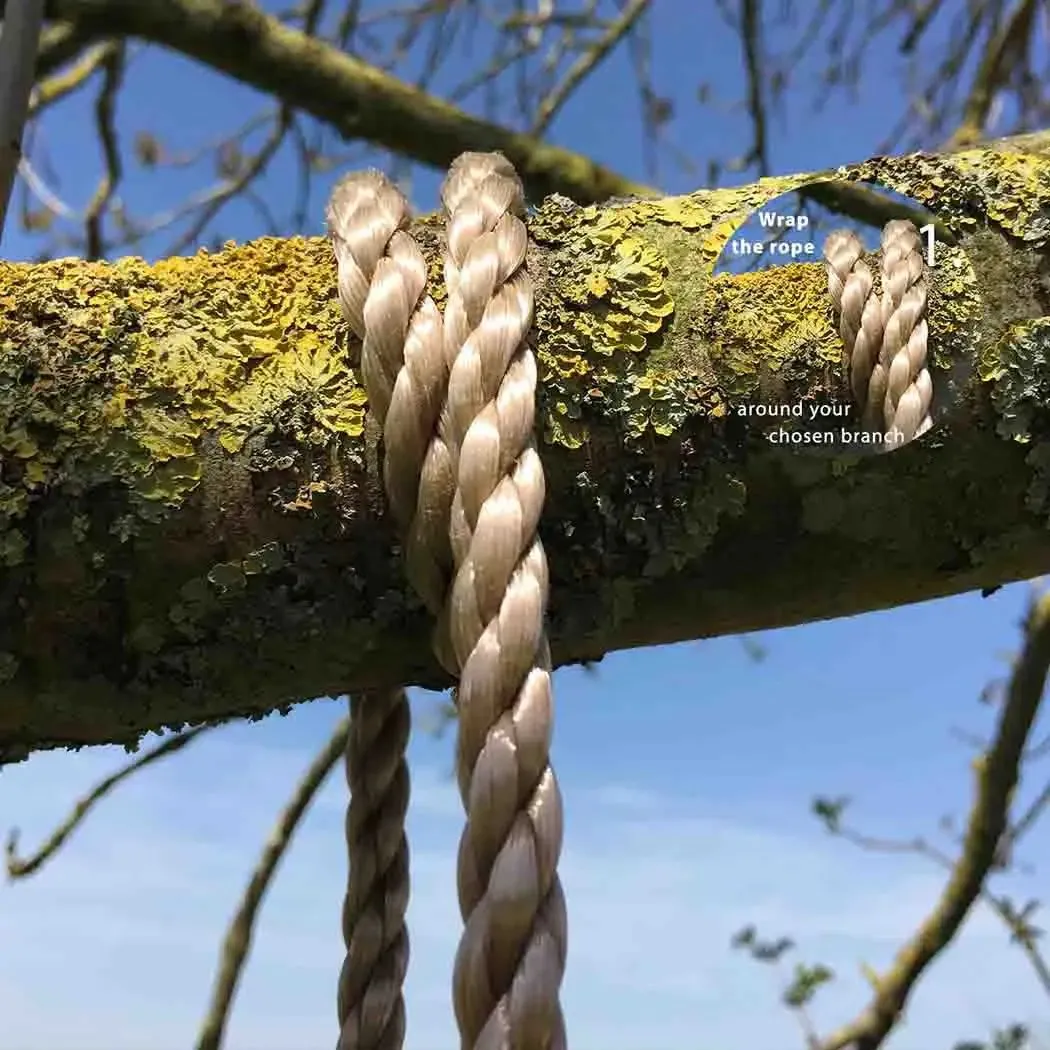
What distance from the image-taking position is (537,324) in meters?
0.39

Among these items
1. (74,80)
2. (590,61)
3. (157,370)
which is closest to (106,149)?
(74,80)

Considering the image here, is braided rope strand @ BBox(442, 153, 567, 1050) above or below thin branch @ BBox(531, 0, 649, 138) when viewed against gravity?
below

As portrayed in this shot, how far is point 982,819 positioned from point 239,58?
1138mm

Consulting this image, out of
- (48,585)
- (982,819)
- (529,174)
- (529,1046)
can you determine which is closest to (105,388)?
(48,585)

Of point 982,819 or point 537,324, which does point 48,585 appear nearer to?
point 537,324

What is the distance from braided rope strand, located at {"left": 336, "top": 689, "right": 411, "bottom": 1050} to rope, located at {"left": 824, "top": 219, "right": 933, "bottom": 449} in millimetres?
233

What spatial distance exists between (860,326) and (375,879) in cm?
31

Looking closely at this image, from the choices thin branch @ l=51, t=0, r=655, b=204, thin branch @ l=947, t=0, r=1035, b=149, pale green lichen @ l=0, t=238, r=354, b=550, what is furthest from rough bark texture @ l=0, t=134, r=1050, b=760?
thin branch @ l=947, t=0, r=1035, b=149

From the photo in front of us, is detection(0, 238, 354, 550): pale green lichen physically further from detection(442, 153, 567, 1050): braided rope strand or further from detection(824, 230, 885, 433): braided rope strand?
detection(824, 230, 885, 433): braided rope strand

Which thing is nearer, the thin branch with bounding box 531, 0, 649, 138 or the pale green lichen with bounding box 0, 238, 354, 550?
the pale green lichen with bounding box 0, 238, 354, 550

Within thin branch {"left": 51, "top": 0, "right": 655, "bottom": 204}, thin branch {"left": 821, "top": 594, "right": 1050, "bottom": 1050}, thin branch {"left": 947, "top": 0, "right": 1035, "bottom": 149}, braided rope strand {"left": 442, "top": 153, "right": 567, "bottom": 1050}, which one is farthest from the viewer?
thin branch {"left": 947, "top": 0, "right": 1035, "bottom": 149}

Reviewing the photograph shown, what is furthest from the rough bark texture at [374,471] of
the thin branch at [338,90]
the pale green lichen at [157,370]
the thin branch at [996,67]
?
the thin branch at [996,67]

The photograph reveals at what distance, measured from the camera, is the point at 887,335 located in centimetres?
40

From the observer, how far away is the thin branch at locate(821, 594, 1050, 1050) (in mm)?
1171
